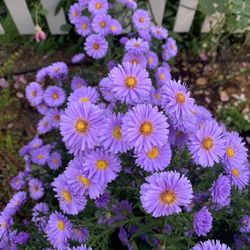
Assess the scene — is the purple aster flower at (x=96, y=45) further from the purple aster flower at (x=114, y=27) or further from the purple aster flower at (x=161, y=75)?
the purple aster flower at (x=161, y=75)

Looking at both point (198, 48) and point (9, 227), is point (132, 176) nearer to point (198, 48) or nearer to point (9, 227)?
point (9, 227)

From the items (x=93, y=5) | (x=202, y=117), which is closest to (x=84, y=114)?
(x=202, y=117)

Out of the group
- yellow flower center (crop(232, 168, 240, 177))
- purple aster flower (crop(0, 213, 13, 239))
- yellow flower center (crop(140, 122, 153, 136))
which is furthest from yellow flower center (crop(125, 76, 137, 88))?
purple aster flower (crop(0, 213, 13, 239))

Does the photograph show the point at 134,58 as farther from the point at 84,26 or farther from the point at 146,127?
the point at 146,127

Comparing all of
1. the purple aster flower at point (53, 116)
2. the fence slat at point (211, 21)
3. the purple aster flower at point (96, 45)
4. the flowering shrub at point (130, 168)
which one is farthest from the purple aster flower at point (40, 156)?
the fence slat at point (211, 21)

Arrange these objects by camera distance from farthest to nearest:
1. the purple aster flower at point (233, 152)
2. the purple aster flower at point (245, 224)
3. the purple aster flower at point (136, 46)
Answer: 1. the purple aster flower at point (136, 46)
2. the purple aster flower at point (245, 224)
3. the purple aster flower at point (233, 152)

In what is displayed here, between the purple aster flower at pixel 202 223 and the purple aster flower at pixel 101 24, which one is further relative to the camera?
the purple aster flower at pixel 101 24
